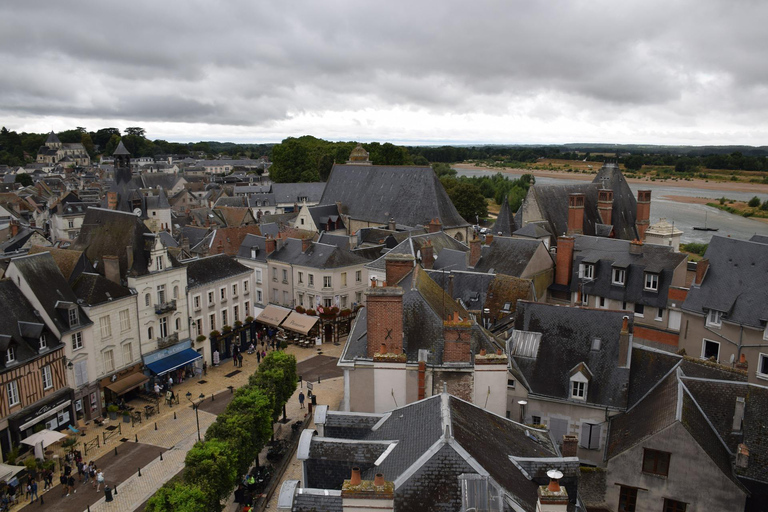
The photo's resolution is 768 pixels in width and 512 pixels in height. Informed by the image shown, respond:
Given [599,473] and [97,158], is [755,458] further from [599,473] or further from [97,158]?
[97,158]

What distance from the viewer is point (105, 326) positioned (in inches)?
1019

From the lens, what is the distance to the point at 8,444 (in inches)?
826

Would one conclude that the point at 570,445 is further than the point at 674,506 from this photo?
No

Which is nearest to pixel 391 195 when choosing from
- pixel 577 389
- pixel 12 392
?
pixel 12 392

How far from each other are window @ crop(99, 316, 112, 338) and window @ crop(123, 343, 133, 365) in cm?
122

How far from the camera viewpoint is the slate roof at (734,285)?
2155 cm

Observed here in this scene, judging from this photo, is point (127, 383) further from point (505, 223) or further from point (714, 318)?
point (505, 223)

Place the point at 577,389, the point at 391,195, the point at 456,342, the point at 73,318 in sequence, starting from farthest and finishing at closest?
1. the point at 391,195
2. the point at 73,318
3. the point at 577,389
4. the point at 456,342

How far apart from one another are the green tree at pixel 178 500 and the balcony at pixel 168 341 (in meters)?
15.9

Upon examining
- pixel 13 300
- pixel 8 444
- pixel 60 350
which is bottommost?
pixel 8 444

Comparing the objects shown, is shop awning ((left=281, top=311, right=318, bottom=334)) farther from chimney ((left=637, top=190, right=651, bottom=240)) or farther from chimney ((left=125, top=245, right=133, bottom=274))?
chimney ((left=637, top=190, right=651, bottom=240))

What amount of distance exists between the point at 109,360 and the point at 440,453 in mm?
21782

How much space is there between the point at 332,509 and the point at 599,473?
8557 millimetres

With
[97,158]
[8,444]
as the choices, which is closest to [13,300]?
[8,444]
